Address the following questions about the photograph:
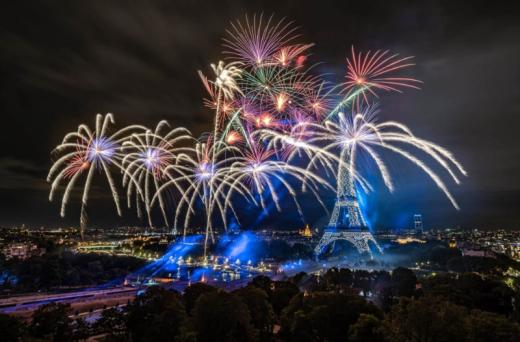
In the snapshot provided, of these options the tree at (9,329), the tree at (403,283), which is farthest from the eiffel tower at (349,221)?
the tree at (9,329)

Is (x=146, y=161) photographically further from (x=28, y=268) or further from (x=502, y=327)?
(x=28, y=268)

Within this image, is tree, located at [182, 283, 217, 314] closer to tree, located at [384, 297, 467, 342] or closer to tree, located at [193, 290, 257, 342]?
tree, located at [193, 290, 257, 342]

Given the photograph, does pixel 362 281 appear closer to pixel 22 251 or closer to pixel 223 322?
pixel 223 322

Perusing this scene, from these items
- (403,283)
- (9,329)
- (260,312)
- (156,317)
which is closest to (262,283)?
(260,312)

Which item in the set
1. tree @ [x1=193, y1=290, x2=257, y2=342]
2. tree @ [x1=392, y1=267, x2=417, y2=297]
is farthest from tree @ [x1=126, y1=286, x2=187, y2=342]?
tree @ [x1=392, y1=267, x2=417, y2=297]

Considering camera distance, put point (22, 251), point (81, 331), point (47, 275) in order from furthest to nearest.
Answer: point (22, 251)
point (47, 275)
point (81, 331)

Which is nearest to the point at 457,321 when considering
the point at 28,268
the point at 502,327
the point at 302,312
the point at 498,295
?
the point at 502,327
